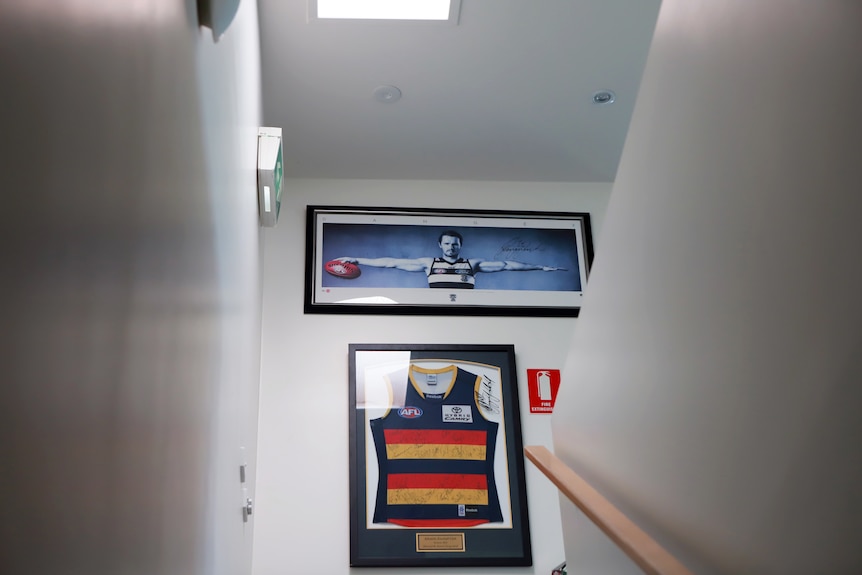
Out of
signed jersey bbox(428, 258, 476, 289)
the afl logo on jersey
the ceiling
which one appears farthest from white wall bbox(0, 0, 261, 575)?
signed jersey bbox(428, 258, 476, 289)

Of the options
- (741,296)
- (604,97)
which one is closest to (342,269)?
(604,97)

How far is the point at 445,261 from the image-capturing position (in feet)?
11.4

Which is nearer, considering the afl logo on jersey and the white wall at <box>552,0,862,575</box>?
the white wall at <box>552,0,862,575</box>

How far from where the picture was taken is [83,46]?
0.59 meters

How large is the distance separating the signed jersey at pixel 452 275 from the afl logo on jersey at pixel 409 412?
626mm

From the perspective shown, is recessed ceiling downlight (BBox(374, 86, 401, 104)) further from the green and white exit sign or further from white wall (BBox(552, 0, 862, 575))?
white wall (BBox(552, 0, 862, 575))

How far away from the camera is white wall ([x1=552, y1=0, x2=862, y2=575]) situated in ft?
2.10

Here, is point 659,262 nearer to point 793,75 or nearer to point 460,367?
point 793,75

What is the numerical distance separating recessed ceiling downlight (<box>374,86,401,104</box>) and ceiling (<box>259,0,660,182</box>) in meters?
0.03

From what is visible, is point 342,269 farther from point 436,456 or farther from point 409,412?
point 436,456

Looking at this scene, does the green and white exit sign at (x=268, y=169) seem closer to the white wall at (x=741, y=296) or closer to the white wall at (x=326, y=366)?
the white wall at (x=326, y=366)

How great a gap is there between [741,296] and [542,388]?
2.53 m

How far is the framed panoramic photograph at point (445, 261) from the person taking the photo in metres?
3.36

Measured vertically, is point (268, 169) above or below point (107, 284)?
above
